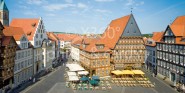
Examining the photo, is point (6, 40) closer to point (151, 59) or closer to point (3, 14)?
point (3, 14)

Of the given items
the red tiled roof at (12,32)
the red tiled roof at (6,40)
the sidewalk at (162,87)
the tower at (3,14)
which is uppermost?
the tower at (3,14)

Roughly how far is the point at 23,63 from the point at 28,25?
15.2m

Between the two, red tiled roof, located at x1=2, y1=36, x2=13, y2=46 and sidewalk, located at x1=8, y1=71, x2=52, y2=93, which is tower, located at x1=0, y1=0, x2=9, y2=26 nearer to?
sidewalk, located at x1=8, y1=71, x2=52, y2=93

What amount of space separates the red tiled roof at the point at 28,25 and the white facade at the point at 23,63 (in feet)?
17.2

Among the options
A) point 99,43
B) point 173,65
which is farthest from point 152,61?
point 99,43

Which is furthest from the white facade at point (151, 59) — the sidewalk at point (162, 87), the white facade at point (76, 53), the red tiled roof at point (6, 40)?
the red tiled roof at point (6, 40)

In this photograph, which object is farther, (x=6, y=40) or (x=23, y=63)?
(x=23, y=63)

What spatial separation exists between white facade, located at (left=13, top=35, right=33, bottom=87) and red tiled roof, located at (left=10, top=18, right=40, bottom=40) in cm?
524

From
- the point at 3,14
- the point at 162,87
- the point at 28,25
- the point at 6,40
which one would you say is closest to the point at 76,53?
the point at 28,25

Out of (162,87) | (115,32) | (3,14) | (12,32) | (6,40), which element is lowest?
(162,87)

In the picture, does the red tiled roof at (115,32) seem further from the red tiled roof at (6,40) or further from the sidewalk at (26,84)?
the red tiled roof at (6,40)

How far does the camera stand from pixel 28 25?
62.8 m

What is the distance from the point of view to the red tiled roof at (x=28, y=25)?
59.9 m

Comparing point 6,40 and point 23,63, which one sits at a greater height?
point 6,40
